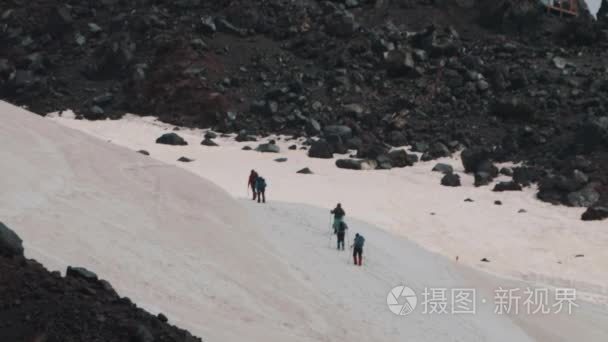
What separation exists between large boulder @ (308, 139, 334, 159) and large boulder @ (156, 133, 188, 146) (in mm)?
7123

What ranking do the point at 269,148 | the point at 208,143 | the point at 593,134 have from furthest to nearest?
the point at 208,143, the point at 269,148, the point at 593,134

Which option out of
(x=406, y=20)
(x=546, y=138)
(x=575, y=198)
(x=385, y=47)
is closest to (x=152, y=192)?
(x=575, y=198)

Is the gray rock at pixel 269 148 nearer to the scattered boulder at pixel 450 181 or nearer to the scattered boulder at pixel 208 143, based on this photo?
Answer: the scattered boulder at pixel 208 143

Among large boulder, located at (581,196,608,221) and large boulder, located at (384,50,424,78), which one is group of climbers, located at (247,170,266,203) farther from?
large boulder, located at (384,50,424,78)

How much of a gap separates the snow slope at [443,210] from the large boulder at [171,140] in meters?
0.61

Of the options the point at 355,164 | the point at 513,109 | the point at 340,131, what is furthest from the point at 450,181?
the point at 513,109

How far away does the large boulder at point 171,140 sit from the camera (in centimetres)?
4338

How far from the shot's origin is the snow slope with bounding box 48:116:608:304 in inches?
1065

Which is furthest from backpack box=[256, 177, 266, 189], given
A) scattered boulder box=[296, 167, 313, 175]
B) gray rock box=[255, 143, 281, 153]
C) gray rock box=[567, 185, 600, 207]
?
gray rock box=[255, 143, 281, 153]

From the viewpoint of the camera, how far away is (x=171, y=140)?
142 feet

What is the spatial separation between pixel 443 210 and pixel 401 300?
1372cm

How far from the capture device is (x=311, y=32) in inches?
2311

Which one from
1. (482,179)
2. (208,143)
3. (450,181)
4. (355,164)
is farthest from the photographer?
(208,143)

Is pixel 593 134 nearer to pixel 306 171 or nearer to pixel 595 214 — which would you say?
pixel 595 214
